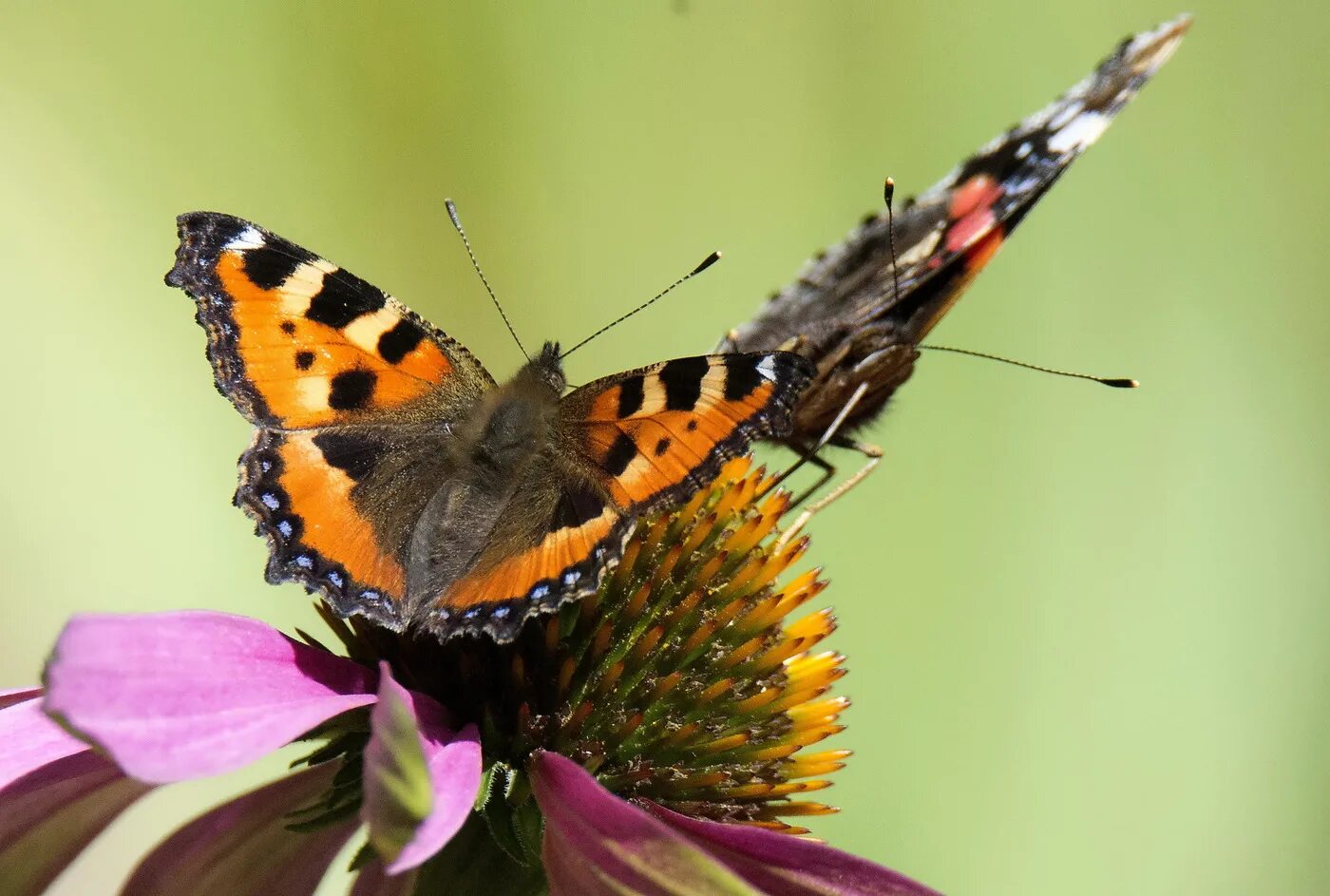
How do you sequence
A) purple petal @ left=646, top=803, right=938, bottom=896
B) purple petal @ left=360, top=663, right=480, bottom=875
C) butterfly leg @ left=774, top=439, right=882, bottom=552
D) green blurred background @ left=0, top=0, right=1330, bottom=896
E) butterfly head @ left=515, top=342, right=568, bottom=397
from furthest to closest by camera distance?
1. green blurred background @ left=0, top=0, right=1330, bottom=896
2. butterfly leg @ left=774, top=439, right=882, bottom=552
3. butterfly head @ left=515, top=342, right=568, bottom=397
4. purple petal @ left=646, top=803, right=938, bottom=896
5. purple petal @ left=360, top=663, right=480, bottom=875

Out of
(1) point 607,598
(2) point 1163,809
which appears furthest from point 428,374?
(2) point 1163,809

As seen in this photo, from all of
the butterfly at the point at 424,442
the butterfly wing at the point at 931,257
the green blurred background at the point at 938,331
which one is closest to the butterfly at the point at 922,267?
the butterfly wing at the point at 931,257

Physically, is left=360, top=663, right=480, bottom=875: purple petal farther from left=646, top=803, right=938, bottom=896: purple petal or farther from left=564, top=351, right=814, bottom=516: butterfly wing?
left=564, top=351, right=814, bottom=516: butterfly wing

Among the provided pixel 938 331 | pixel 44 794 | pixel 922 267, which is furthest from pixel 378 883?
pixel 938 331

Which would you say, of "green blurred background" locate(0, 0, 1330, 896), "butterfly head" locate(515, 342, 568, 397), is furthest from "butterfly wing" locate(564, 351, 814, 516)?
"green blurred background" locate(0, 0, 1330, 896)

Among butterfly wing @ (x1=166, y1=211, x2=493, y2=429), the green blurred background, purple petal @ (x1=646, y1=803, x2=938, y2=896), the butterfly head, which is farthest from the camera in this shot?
the green blurred background

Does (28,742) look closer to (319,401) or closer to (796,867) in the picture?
(319,401)
